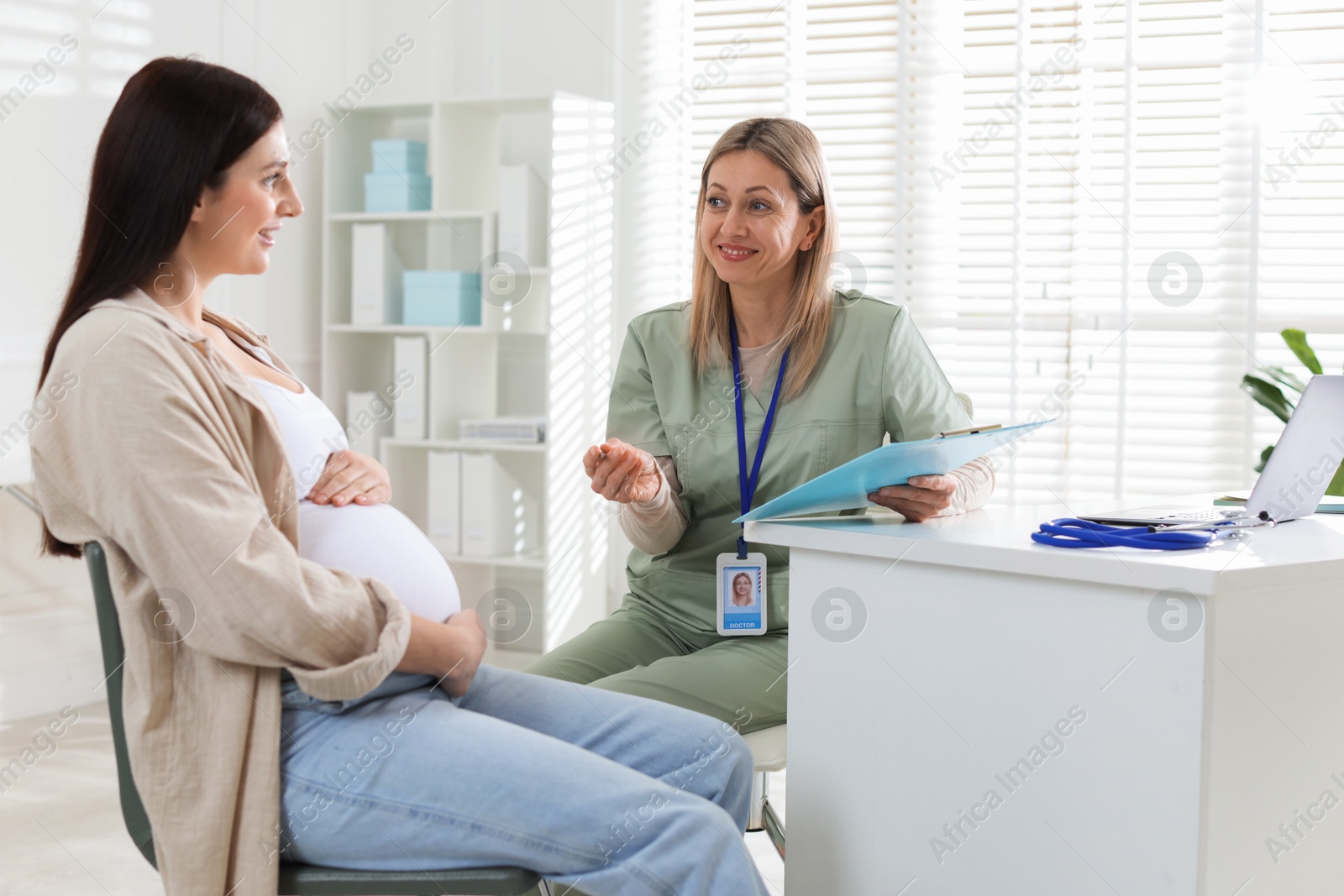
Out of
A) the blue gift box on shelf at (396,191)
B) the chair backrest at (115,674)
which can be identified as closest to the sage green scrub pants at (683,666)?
the chair backrest at (115,674)

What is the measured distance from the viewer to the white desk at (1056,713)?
115 centimetres

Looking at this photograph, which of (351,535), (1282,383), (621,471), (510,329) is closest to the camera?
(351,535)

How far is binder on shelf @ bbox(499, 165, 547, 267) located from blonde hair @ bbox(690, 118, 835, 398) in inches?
85.8

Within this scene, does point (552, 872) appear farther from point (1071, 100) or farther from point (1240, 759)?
point (1071, 100)

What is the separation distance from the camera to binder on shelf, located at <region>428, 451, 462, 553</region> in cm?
411

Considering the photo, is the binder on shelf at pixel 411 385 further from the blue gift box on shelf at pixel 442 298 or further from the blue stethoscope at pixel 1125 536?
the blue stethoscope at pixel 1125 536

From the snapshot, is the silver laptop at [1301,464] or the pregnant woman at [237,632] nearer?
the pregnant woman at [237,632]

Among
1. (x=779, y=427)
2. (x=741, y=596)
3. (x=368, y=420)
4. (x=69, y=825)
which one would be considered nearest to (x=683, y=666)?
(x=741, y=596)

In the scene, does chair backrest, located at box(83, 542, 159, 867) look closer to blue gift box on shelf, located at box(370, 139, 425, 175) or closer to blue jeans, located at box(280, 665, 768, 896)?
blue jeans, located at box(280, 665, 768, 896)

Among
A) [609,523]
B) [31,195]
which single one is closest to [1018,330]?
[609,523]

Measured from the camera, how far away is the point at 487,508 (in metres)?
4.08

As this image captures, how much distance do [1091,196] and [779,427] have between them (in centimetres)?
238

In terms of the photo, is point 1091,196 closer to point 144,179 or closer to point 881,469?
point 881,469

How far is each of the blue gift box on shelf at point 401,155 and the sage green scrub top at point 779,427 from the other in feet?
8.61
